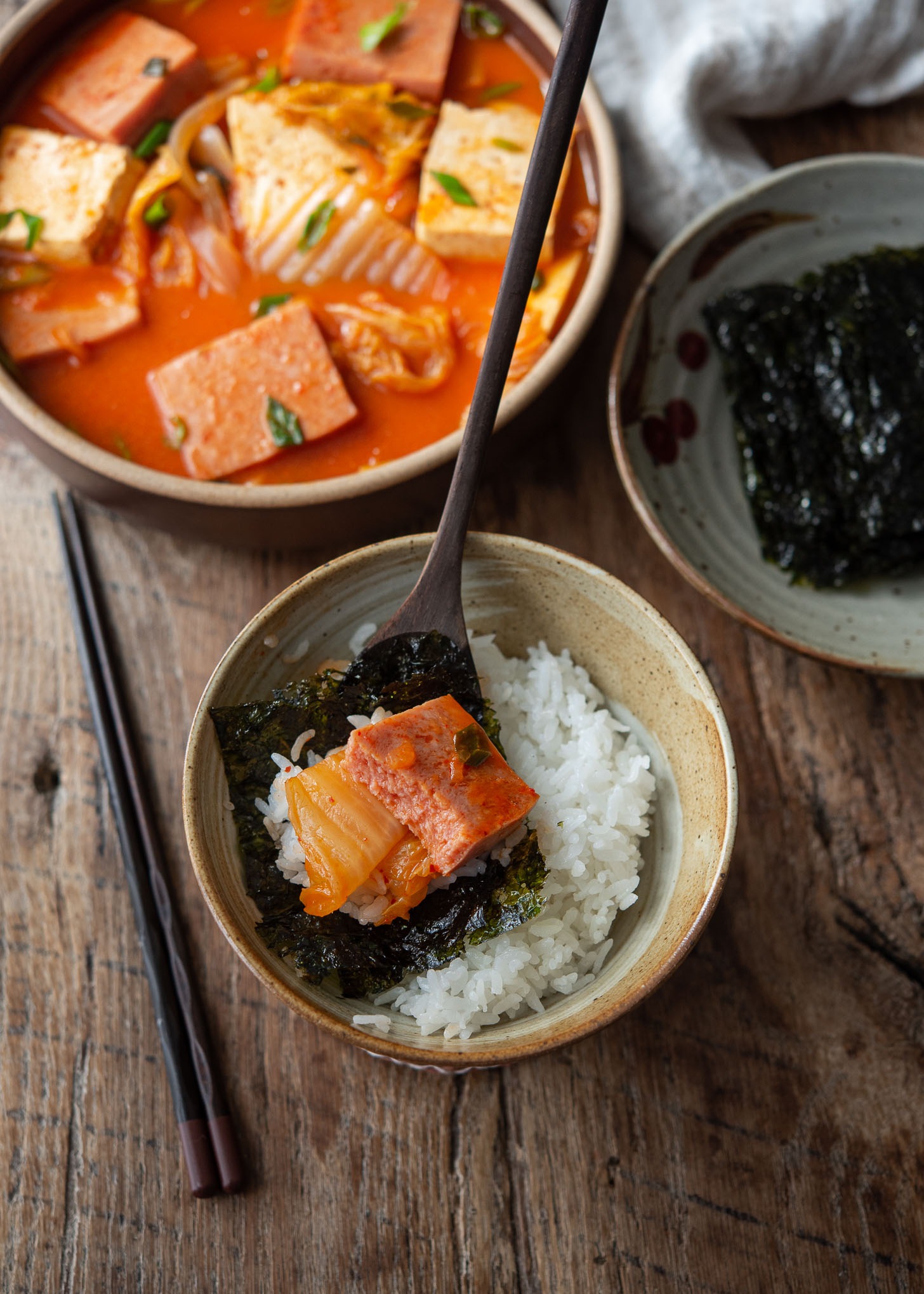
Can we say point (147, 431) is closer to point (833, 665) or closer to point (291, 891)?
point (291, 891)

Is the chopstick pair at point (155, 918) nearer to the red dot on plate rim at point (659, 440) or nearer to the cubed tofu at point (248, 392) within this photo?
the cubed tofu at point (248, 392)

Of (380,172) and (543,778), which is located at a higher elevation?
(380,172)

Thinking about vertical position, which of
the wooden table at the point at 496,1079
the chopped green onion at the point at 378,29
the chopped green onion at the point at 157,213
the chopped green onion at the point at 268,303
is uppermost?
the chopped green onion at the point at 378,29

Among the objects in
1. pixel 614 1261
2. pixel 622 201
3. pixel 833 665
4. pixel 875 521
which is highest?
pixel 622 201

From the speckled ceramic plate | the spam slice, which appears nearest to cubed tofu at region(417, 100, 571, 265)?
the speckled ceramic plate

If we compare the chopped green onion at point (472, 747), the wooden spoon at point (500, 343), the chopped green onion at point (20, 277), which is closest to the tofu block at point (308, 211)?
the chopped green onion at point (20, 277)

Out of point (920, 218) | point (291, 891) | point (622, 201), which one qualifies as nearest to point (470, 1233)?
point (291, 891)
